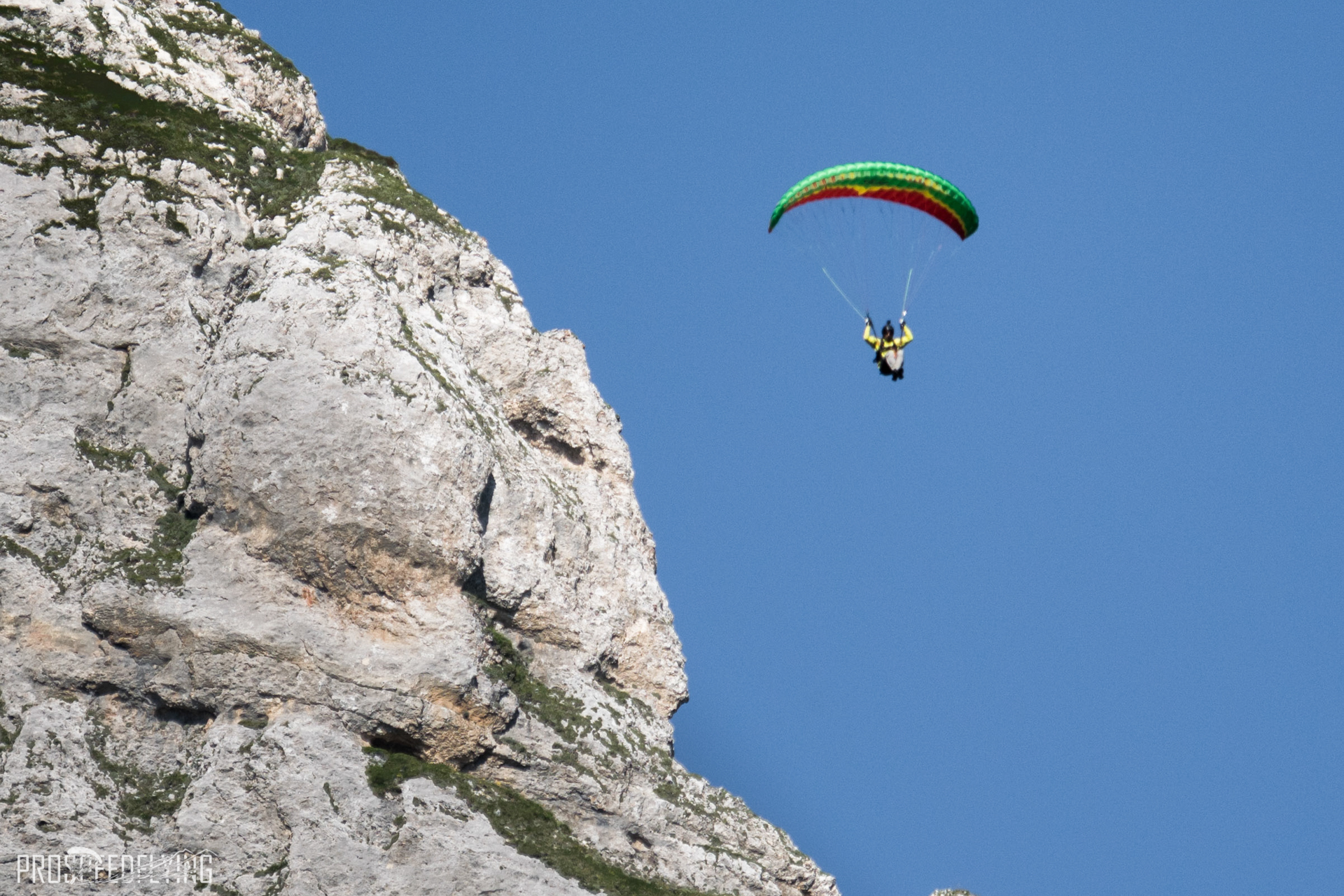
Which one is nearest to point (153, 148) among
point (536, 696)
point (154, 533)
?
point (154, 533)

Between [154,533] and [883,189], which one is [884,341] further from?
[154,533]

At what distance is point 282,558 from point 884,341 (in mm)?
20175

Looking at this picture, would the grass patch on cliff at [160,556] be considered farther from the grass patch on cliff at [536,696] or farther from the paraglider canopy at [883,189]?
the paraglider canopy at [883,189]

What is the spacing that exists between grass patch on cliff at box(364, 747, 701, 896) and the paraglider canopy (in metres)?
19.5

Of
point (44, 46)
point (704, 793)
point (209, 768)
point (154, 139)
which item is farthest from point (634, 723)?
point (44, 46)

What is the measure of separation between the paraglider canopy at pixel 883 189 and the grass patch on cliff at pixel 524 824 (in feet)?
63.9

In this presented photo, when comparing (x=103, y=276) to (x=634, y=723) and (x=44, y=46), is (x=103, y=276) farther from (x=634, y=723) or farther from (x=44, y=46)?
(x=634, y=723)

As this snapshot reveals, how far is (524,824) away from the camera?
46625mm

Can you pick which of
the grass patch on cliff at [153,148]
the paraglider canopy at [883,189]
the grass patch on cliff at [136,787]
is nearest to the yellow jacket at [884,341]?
the paraglider canopy at [883,189]

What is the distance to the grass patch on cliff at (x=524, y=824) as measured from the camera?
1795 inches

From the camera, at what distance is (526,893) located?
44.4m

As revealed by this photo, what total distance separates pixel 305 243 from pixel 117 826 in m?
18.5

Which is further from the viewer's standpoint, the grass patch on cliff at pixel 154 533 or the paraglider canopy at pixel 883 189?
the paraglider canopy at pixel 883 189

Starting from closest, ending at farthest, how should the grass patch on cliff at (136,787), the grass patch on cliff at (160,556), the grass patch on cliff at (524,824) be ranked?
the grass patch on cliff at (136,787), the grass patch on cliff at (524,824), the grass patch on cliff at (160,556)
